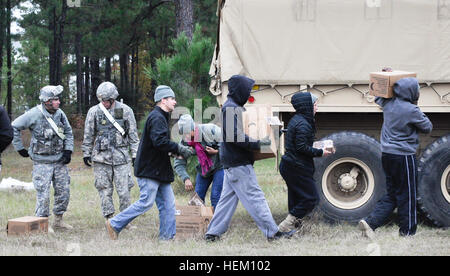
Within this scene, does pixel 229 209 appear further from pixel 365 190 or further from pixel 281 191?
pixel 281 191

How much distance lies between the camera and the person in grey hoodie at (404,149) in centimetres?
663

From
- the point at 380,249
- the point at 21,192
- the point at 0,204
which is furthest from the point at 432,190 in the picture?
the point at 21,192

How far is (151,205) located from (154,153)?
58 centimetres

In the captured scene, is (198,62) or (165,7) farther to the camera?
(165,7)

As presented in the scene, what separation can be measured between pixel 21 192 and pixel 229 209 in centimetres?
628

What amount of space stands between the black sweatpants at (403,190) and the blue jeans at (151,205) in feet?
7.40

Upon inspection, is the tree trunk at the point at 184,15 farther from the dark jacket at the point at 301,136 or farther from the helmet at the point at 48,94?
the dark jacket at the point at 301,136

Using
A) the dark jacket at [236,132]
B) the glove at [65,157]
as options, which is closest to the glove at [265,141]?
the dark jacket at [236,132]

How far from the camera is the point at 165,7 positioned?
1077 inches

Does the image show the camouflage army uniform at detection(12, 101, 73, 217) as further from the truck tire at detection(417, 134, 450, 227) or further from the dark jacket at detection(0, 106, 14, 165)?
the truck tire at detection(417, 134, 450, 227)

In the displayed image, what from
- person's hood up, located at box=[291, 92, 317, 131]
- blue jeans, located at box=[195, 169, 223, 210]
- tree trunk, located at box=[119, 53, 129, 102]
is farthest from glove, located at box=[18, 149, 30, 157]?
tree trunk, located at box=[119, 53, 129, 102]

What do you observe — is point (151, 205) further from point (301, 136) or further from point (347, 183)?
point (347, 183)

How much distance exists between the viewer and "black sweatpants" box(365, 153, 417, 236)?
6645mm

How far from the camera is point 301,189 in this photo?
693cm
